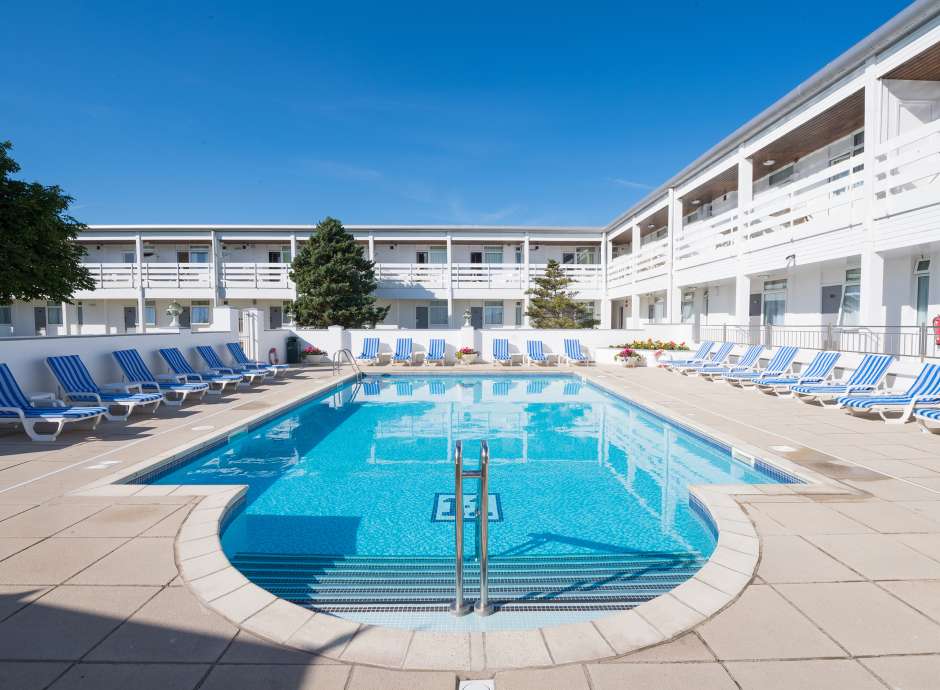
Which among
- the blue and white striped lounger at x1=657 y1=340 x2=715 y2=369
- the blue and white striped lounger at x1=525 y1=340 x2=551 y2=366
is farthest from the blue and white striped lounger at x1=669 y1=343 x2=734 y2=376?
the blue and white striped lounger at x1=525 y1=340 x2=551 y2=366

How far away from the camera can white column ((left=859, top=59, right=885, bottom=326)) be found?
9648mm

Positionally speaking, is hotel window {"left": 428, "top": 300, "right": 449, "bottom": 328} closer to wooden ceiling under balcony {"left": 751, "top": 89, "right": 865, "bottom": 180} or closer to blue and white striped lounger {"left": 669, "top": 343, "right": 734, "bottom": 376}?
blue and white striped lounger {"left": 669, "top": 343, "right": 734, "bottom": 376}

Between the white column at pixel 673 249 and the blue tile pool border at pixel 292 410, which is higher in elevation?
the white column at pixel 673 249

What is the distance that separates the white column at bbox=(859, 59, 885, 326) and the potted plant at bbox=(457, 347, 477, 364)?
11394mm

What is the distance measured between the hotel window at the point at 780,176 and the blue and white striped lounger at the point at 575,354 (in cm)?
811

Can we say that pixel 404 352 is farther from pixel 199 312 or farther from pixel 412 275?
pixel 199 312

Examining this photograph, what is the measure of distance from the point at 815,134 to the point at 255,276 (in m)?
22.7

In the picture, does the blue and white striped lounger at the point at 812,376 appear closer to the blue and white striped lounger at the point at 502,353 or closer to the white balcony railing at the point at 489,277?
the blue and white striped lounger at the point at 502,353

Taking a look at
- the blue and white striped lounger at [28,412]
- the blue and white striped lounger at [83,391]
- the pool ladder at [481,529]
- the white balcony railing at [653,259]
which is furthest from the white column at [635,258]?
the pool ladder at [481,529]

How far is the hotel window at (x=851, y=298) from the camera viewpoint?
12125 millimetres

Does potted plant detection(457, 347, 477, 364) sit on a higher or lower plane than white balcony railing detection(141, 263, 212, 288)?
lower

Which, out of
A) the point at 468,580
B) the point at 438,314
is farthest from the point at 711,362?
the point at 438,314

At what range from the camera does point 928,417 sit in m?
6.55

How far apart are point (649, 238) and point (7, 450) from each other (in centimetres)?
2475
